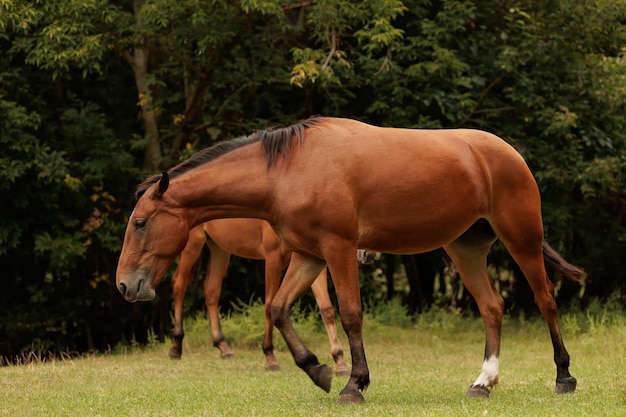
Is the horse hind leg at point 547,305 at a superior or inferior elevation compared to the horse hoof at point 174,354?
superior

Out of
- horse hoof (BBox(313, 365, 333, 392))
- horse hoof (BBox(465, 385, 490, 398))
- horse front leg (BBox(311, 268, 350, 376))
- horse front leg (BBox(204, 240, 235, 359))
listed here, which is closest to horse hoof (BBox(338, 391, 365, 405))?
horse hoof (BBox(313, 365, 333, 392))

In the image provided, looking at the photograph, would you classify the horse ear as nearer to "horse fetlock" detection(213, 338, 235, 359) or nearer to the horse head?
the horse head

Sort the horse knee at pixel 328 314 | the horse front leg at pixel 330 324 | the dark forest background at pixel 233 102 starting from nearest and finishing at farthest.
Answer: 1. the horse front leg at pixel 330 324
2. the horse knee at pixel 328 314
3. the dark forest background at pixel 233 102

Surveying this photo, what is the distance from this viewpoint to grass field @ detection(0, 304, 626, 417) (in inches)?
274

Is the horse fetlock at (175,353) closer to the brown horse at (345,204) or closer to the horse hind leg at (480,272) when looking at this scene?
the brown horse at (345,204)

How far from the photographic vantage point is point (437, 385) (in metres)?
8.98

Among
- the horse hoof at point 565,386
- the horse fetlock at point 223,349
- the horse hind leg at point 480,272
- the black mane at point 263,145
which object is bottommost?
the horse fetlock at point 223,349

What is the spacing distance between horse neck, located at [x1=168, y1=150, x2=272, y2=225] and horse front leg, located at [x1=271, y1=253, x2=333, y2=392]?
52 centimetres

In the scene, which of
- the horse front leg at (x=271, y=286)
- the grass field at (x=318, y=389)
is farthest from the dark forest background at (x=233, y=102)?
the horse front leg at (x=271, y=286)

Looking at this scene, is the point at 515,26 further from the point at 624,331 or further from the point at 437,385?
the point at 437,385

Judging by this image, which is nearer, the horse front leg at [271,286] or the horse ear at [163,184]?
the horse ear at [163,184]

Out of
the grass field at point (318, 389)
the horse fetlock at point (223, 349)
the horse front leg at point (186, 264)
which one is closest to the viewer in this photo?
the grass field at point (318, 389)

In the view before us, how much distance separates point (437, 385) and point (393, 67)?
721 centimetres

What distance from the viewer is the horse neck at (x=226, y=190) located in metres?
7.52
